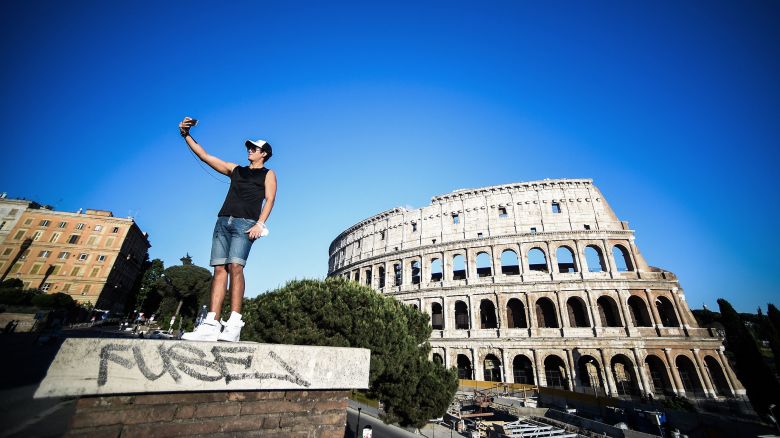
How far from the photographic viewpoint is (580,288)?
24766 millimetres

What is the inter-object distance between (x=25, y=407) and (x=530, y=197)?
103 ft

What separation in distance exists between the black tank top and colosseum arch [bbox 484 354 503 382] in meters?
26.4

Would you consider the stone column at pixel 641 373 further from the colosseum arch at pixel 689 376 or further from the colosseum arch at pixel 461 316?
the colosseum arch at pixel 461 316

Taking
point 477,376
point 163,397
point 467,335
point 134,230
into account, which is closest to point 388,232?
point 467,335

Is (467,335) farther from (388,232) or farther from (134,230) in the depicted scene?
(134,230)

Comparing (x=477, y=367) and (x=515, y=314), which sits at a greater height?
(x=515, y=314)

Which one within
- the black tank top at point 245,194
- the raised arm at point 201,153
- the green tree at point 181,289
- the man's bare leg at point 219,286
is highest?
the green tree at point 181,289

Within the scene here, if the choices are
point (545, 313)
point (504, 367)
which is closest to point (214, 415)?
point (504, 367)

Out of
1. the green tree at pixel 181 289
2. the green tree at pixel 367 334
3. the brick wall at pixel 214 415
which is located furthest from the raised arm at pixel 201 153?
the green tree at pixel 181 289

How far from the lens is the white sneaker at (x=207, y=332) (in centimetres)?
287

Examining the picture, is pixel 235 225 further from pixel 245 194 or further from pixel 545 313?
pixel 545 313

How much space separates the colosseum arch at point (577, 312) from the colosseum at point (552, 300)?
9 cm

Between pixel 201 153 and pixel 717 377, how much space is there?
35.5 meters

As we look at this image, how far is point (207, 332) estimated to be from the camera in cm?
288
